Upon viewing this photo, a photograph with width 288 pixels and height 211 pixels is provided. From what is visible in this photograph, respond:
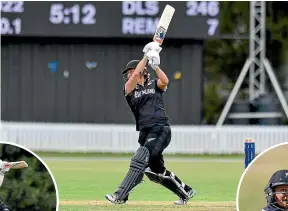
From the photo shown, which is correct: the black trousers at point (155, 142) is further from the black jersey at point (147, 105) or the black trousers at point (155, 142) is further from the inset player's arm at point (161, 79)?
the inset player's arm at point (161, 79)

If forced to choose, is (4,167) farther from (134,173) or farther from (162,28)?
(162,28)

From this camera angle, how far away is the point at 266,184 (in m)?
7.93

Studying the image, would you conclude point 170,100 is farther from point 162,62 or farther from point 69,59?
point 69,59

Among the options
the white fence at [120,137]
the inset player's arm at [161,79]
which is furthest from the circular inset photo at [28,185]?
the white fence at [120,137]

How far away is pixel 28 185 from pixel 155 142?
1828 millimetres

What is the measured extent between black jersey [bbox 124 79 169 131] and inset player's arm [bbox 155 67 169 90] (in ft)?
0.21

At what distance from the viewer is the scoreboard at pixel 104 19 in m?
20.1

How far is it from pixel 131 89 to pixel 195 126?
34.5ft

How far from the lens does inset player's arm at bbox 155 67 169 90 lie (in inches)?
410

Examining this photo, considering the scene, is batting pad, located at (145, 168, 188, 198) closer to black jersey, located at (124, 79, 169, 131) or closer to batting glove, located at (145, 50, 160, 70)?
black jersey, located at (124, 79, 169, 131)

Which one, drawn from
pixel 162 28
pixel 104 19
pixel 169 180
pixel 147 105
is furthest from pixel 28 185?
pixel 104 19

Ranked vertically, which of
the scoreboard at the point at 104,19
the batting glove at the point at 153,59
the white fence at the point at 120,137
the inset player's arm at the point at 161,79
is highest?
the scoreboard at the point at 104,19

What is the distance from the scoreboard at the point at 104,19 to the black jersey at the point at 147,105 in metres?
9.50

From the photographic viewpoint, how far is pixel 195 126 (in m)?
20.9
